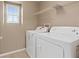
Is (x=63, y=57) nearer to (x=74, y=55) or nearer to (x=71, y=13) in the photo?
(x=74, y=55)

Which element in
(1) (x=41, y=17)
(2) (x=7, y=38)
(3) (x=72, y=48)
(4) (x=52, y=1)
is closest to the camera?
(3) (x=72, y=48)

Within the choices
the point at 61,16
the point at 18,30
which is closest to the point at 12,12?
the point at 18,30

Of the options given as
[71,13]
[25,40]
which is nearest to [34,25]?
[25,40]

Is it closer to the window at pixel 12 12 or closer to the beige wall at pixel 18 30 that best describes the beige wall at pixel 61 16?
the beige wall at pixel 18 30

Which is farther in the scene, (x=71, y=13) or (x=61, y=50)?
(x=71, y=13)

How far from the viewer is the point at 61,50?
49.4 inches

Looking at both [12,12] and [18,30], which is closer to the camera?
[12,12]

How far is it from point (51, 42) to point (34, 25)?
231 cm

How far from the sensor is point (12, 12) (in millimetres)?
3320

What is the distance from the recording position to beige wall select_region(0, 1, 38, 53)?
3175mm

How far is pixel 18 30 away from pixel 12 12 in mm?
658

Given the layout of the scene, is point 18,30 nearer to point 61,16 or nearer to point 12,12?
point 12,12

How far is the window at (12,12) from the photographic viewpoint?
3225mm

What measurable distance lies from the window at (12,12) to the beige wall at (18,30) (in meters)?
0.17
